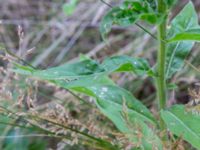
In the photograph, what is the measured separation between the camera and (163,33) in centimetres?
122

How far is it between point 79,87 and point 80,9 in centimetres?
180

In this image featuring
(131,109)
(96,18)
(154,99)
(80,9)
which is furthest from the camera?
(80,9)

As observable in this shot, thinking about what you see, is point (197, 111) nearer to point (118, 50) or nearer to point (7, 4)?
point (118, 50)

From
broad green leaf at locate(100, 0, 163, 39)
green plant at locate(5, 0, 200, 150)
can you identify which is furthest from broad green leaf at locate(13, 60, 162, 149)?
broad green leaf at locate(100, 0, 163, 39)

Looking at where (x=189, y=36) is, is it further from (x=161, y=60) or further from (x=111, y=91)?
(x=111, y=91)

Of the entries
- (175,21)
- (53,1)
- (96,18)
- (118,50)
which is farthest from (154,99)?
(53,1)

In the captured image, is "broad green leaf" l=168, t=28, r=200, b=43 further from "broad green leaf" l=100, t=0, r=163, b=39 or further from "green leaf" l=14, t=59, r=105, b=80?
"green leaf" l=14, t=59, r=105, b=80

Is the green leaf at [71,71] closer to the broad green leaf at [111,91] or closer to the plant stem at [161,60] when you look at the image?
the broad green leaf at [111,91]

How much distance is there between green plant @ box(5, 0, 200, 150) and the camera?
1156 millimetres

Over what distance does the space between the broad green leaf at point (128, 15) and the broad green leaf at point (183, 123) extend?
0.26 meters

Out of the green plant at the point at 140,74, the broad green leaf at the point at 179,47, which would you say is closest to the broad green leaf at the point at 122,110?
the green plant at the point at 140,74

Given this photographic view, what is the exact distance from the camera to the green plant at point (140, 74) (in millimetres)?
1156

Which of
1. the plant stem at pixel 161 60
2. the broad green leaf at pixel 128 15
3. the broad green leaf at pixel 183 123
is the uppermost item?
the broad green leaf at pixel 128 15

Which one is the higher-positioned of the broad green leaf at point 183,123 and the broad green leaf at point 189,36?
the broad green leaf at point 189,36
